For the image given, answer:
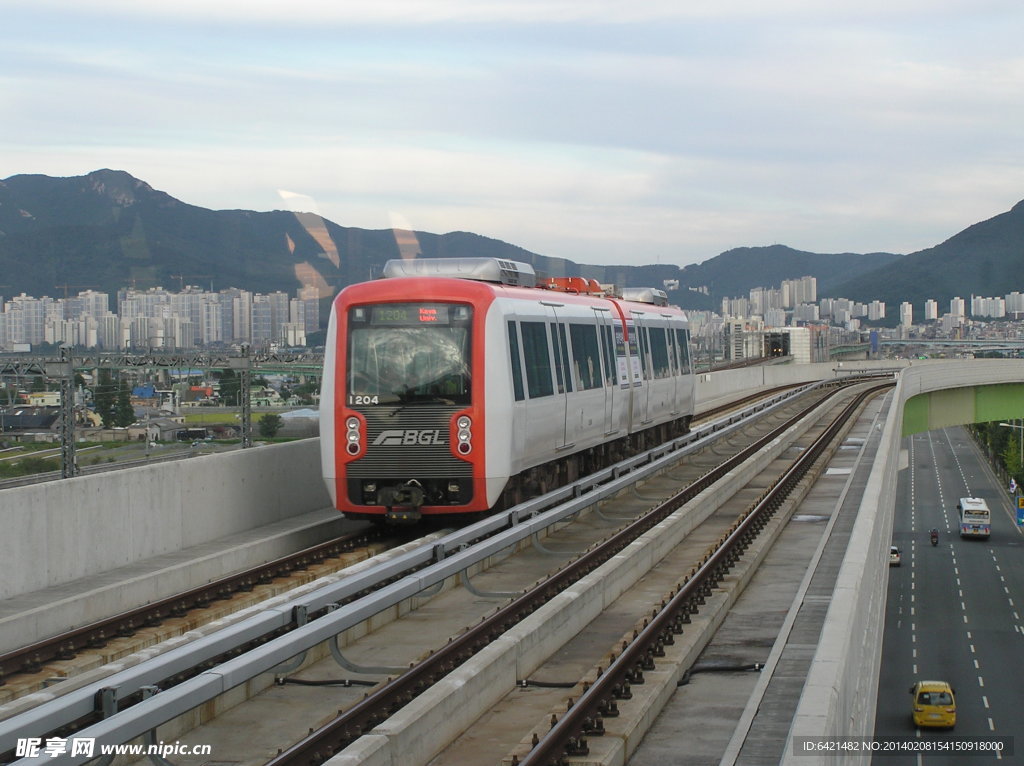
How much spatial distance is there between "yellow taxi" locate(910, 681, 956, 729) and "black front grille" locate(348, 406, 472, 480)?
2995 cm

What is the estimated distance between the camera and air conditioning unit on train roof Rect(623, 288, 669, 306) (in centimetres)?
2711

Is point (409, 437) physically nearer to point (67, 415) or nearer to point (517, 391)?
point (517, 391)

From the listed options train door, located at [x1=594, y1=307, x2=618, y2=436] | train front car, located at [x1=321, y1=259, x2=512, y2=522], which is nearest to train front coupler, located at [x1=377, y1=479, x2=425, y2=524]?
train front car, located at [x1=321, y1=259, x2=512, y2=522]

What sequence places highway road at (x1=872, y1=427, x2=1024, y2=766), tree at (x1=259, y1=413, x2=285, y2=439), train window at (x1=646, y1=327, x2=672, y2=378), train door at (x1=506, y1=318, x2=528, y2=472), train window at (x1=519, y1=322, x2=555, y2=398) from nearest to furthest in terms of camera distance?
train door at (x1=506, y1=318, x2=528, y2=472) < tree at (x1=259, y1=413, x2=285, y2=439) < train window at (x1=519, y1=322, x2=555, y2=398) < train window at (x1=646, y1=327, x2=672, y2=378) < highway road at (x1=872, y1=427, x2=1024, y2=766)

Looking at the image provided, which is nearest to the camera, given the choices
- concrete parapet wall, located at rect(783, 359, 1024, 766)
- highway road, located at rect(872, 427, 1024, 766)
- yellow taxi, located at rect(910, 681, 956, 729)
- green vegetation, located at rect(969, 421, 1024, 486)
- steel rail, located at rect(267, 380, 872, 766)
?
concrete parapet wall, located at rect(783, 359, 1024, 766)

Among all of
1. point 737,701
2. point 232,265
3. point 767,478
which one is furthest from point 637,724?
point 232,265

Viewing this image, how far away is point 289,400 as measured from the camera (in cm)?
1633

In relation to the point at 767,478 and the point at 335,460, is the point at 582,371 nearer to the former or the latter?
the point at 335,460

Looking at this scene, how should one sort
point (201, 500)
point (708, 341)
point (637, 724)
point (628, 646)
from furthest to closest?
1. point (708, 341)
2. point (201, 500)
3. point (628, 646)
4. point (637, 724)

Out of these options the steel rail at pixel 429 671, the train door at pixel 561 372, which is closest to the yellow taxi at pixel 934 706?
the train door at pixel 561 372

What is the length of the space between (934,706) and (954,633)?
70.2 ft

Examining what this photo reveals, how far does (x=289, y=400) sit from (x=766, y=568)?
20.5 feet

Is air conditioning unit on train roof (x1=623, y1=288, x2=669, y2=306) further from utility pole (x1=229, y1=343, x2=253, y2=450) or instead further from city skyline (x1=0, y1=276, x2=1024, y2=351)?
utility pole (x1=229, y1=343, x2=253, y2=450)

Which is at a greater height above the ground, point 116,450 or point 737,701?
point 116,450
